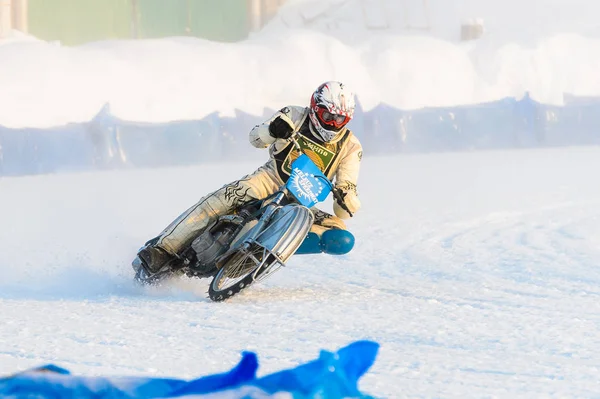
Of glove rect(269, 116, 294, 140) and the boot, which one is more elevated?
glove rect(269, 116, 294, 140)

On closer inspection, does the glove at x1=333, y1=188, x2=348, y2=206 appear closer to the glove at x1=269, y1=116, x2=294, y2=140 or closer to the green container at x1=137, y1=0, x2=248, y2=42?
the glove at x1=269, y1=116, x2=294, y2=140

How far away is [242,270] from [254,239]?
196 mm

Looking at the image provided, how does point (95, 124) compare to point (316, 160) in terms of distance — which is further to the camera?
point (95, 124)

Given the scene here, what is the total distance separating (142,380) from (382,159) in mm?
13069

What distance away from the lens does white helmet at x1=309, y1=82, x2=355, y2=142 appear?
644cm

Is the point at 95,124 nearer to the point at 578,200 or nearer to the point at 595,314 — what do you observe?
the point at 578,200

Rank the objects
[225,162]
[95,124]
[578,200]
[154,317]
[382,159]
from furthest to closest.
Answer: [382,159] → [225,162] → [95,124] → [578,200] → [154,317]

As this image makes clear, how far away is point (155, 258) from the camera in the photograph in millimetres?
6469

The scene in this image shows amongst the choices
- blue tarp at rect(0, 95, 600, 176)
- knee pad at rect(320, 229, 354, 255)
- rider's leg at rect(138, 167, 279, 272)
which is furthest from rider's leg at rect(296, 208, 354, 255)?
blue tarp at rect(0, 95, 600, 176)

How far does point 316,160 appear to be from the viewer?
21.5 feet

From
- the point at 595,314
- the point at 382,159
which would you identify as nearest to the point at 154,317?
the point at 595,314

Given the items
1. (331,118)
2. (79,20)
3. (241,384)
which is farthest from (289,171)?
(79,20)

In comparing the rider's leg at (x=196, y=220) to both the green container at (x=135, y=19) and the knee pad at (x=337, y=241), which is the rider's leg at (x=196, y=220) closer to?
the knee pad at (x=337, y=241)

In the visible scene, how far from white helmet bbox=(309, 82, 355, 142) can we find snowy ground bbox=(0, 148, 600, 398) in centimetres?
95
